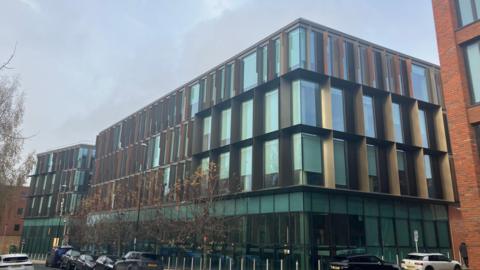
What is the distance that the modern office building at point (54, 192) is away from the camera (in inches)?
2746

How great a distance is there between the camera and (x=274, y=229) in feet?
95.7

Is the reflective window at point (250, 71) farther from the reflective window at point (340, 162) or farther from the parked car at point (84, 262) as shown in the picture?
the parked car at point (84, 262)

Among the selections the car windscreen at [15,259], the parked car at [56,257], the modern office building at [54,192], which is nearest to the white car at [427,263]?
the car windscreen at [15,259]

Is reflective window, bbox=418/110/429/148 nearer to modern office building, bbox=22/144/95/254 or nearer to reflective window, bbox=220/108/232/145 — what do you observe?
reflective window, bbox=220/108/232/145

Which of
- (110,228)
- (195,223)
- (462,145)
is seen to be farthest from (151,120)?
(462,145)

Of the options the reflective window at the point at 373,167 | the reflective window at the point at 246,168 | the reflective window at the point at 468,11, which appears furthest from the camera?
the reflective window at the point at 246,168

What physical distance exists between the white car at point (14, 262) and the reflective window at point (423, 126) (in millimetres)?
32321

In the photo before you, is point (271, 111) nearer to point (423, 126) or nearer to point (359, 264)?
point (359, 264)

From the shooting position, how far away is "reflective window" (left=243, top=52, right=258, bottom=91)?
115ft

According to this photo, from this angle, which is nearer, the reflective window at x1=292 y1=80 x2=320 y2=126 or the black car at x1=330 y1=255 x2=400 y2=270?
the black car at x1=330 y1=255 x2=400 y2=270

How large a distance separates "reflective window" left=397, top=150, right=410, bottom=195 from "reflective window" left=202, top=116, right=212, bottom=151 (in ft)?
56.8

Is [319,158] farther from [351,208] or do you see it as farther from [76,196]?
[76,196]

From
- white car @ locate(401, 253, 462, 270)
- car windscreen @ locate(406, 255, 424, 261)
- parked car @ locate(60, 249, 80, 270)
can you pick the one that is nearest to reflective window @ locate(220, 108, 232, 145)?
parked car @ locate(60, 249, 80, 270)

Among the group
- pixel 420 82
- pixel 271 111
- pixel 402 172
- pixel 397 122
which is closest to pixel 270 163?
pixel 271 111
